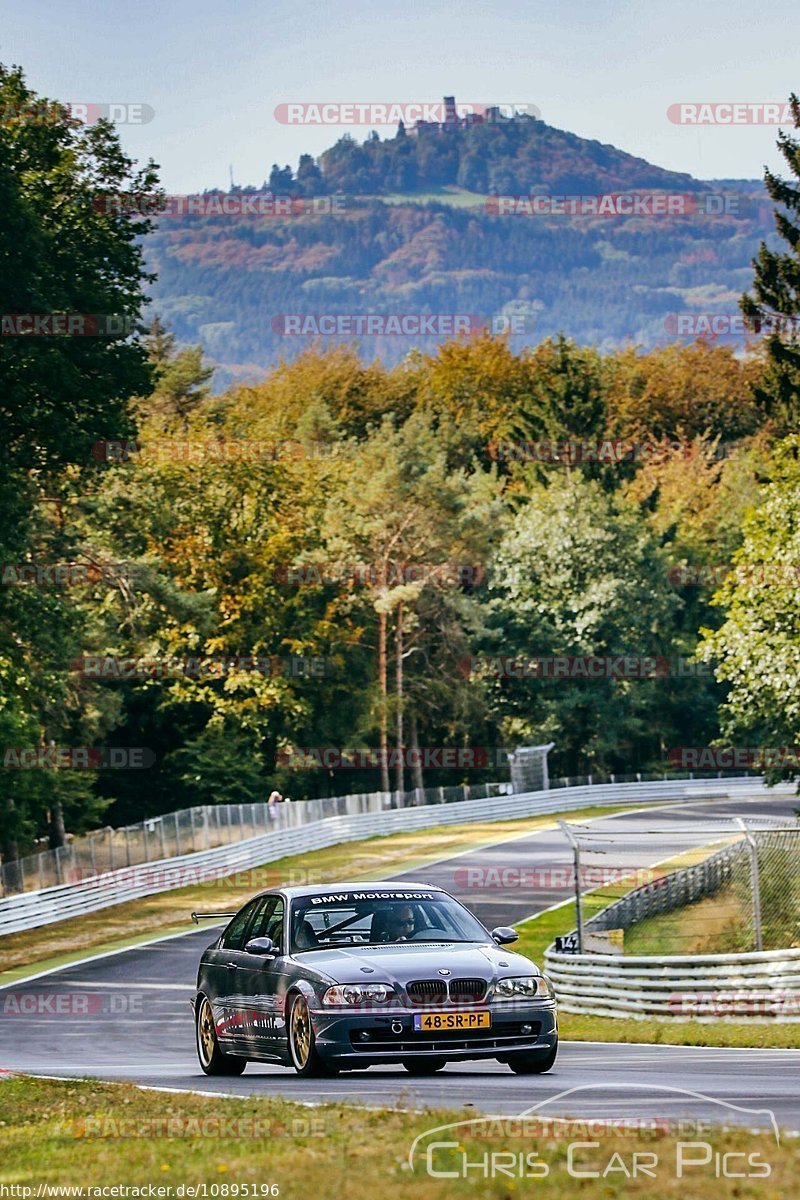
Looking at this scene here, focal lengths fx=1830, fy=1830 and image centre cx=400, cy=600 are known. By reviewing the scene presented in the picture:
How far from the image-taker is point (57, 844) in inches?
2216

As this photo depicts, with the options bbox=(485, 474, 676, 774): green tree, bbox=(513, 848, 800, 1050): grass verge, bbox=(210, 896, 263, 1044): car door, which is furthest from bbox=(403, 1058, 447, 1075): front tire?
bbox=(485, 474, 676, 774): green tree

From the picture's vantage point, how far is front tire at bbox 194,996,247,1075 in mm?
14352

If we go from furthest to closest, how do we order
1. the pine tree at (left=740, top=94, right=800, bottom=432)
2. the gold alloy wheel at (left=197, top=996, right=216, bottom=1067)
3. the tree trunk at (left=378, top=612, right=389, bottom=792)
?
1. the tree trunk at (left=378, top=612, right=389, bottom=792)
2. the pine tree at (left=740, top=94, right=800, bottom=432)
3. the gold alloy wheel at (left=197, top=996, right=216, bottom=1067)

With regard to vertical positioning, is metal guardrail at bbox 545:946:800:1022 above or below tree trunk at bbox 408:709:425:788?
above

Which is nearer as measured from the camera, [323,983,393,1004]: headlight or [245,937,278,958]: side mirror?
[323,983,393,1004]: headlight

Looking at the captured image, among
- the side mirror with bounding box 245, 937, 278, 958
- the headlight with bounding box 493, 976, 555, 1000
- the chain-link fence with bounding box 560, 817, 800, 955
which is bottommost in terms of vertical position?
the chain-link fence with bounding box 560, 817, 800, 955

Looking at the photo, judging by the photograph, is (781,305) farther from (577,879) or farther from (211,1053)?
(211,1053)

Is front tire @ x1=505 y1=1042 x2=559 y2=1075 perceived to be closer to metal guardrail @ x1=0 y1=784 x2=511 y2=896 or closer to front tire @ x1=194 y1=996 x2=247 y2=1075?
front tire @ x1=194 y1=996 x2=247 y2=1075

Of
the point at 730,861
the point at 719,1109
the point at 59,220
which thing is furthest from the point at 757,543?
the point at 719,1109

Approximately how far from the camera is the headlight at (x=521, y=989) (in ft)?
40.5

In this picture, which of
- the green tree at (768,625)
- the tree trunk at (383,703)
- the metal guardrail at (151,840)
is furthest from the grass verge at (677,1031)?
the tree trunk at (383,703)

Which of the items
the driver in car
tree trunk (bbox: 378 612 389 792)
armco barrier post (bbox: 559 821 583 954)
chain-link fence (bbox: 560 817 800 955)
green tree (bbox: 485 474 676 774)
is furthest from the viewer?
green tree (bbox: 485 474 676 774)

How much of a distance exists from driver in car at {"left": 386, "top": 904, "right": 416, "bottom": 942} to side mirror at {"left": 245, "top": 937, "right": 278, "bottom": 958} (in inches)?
33.7

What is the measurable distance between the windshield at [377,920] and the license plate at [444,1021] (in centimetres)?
111
